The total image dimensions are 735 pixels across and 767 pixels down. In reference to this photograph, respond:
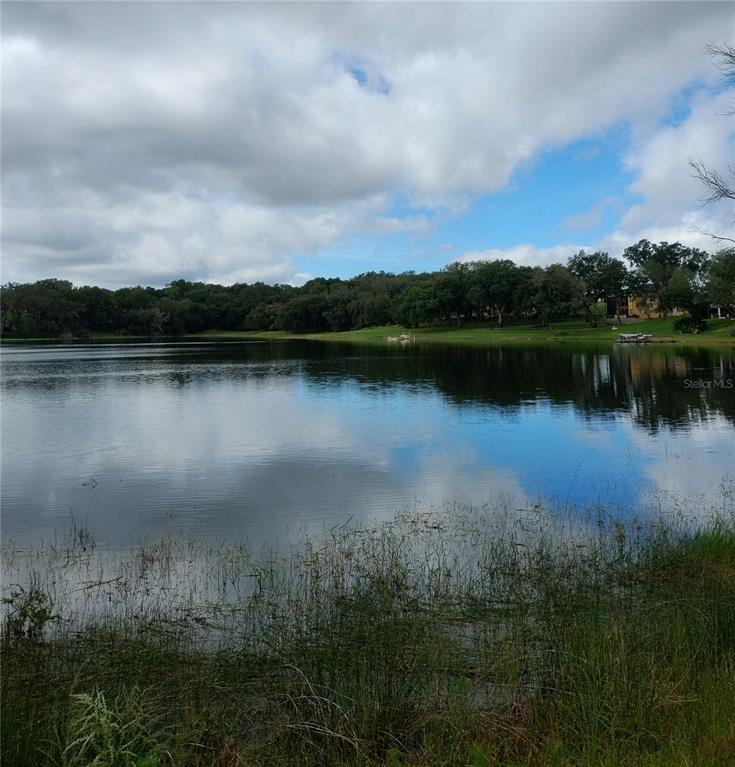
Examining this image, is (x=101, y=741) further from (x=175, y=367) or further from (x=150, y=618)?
(x=175, y=367)

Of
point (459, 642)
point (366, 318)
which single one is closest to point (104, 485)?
point (459, 642)

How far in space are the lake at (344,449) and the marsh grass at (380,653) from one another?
2.75 metres

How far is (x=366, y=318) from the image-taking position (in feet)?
463

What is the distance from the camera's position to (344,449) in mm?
22594

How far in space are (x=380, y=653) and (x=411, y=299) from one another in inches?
4527

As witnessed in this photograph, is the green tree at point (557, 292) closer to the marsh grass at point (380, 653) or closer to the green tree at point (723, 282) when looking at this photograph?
the green tree at point (723, 282)

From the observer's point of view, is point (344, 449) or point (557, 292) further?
point (557, 292)

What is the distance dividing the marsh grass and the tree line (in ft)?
185

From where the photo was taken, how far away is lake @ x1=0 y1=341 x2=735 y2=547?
15398mm

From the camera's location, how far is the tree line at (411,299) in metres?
94.3

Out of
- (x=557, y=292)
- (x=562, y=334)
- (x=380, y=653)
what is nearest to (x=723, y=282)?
(x=562, y=334)

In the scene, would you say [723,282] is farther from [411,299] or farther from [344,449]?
[411,299]

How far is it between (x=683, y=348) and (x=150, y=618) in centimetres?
6564

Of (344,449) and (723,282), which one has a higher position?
(723,282)
